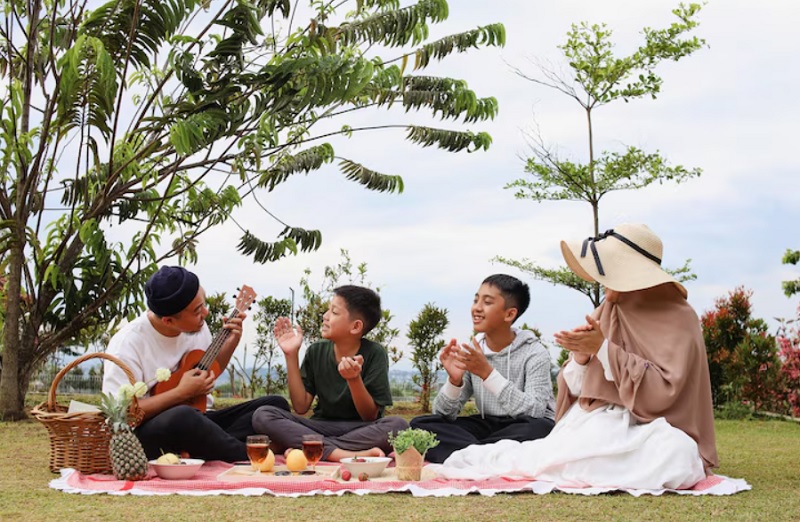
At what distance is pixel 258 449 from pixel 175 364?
2.79 feet

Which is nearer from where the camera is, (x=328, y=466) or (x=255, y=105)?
(x=328, y=466)

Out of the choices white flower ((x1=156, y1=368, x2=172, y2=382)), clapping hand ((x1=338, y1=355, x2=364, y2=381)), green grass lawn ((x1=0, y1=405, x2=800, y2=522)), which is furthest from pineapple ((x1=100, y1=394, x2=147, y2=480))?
clapping hand ((x1=338, y1=355, x2=364, y2=381))

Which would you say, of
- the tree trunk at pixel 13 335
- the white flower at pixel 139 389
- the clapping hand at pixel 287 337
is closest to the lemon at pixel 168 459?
the white flower at pixel 139 389

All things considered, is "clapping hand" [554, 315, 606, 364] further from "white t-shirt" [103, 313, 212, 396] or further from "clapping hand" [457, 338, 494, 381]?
"white t-shirt" [103, 313, 212, 396]

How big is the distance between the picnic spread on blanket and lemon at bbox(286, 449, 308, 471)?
0.05 meters

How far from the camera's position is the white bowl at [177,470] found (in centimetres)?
408

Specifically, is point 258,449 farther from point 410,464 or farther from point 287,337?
point 287,337

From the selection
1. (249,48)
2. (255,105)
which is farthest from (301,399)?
(249,48)

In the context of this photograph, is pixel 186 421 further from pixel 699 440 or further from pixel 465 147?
pixel 465 147

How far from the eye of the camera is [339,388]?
16.5 feet

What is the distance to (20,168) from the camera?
27.7 feet

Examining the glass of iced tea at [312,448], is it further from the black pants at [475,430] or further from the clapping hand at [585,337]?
the clapping hand at [585,337]

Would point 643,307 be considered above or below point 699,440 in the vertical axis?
above

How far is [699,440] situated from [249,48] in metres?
6.74
